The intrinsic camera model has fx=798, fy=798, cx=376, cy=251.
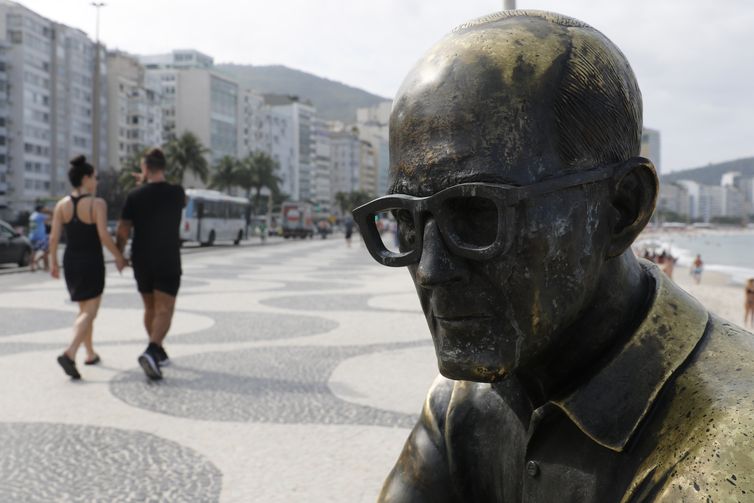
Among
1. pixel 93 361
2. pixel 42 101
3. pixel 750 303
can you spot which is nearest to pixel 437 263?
pixel 93 361

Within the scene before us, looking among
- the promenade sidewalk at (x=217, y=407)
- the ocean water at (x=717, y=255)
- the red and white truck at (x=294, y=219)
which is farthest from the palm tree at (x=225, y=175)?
the promenade sidewalk at (x=217, y=407)

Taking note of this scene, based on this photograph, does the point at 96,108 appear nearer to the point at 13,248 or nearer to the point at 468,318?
the point at 13,248

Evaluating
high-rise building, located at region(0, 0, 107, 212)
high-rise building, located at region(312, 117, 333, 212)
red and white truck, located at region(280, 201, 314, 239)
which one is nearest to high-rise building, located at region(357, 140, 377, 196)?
high-rise building, located at region(312, 117, 333, 212)

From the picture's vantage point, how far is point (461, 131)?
101 centimetres

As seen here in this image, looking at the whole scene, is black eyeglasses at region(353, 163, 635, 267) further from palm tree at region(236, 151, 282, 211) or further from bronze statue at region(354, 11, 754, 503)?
palm tree at region(236, 151, 282, 211)

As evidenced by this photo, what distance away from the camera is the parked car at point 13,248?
1918 centimetres

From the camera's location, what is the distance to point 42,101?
77.1m

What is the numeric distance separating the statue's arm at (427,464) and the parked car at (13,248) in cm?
1983

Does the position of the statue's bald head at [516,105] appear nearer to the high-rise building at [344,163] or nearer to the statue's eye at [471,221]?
the statue's eye at [471,221]

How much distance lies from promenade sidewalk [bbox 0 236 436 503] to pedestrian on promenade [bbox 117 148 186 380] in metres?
0.47

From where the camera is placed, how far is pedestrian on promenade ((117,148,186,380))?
6.25 meters

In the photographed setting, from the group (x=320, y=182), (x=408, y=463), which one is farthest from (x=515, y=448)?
(x=320, y=182)

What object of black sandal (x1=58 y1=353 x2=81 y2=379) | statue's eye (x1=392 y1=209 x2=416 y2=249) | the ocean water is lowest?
the ocean water

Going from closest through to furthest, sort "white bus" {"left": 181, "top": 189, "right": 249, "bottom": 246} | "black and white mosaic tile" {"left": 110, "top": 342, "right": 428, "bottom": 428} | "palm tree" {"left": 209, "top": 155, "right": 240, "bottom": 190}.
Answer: "black and white mosaic tile" {"left": 110, "top": 342, "right": 428, "bottom": 428}, "white bus" {"left": 181, "top": 189, "right": 249, "bottom": 246}, "palm tree" {"left": 209, "top": 155, "right": 240, "bottom": 190}
